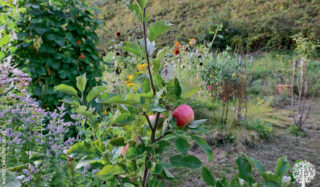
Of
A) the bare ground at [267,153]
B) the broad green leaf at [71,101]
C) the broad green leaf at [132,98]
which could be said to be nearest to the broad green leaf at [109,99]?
the broad green leaf at [132,98]

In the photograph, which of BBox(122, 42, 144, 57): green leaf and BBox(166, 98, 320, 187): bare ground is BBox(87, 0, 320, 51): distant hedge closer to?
BBox(166, 98, 320, 187): bare ground

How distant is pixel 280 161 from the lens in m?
0.61

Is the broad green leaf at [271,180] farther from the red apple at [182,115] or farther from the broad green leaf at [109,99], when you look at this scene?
the broad green leaf at [109,99]

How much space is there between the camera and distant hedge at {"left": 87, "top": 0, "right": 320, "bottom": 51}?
924 cm

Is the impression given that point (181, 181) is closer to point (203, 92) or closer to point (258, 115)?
point (258, 115)

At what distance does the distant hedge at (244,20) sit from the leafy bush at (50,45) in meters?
6.36

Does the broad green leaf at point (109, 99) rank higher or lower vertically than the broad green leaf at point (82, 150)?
higher

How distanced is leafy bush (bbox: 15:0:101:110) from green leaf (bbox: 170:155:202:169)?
1.73m

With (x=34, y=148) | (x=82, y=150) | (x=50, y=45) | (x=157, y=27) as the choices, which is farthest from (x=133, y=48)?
(x=50, y=45)

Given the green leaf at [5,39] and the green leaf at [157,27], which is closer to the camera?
the green leaf at [157,27]

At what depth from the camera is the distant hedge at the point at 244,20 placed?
924cm

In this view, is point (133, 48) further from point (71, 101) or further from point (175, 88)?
point (71, 101)

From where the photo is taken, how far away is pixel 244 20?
9.96 meters

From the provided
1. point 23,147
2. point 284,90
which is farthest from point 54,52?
point 284,90
